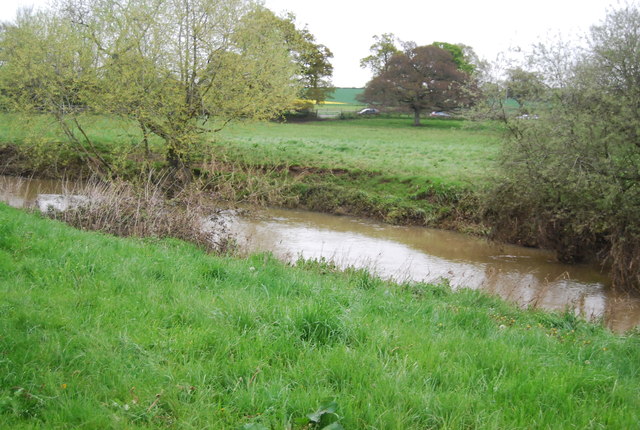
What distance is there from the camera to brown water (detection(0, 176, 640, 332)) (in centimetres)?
1167

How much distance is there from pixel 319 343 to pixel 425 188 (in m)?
16.5

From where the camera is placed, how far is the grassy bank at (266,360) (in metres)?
3.67

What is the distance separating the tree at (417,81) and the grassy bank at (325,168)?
29.6 meters

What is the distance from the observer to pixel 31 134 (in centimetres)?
2055

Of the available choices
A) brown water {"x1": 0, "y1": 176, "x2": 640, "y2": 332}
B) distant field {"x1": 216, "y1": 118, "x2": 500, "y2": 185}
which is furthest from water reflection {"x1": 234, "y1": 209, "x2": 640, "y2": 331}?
distant field {"x1": 216, "y1": 118, "x2": 500, "y2": 185}

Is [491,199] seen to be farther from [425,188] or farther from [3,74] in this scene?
[3,74]

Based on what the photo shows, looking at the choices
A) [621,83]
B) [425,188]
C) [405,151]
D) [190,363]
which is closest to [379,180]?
[425,188]

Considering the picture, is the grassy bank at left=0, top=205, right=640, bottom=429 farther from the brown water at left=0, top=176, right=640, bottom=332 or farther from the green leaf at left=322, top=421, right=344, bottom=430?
Result: the brown water at left=0, top=176, right=640, bottom=332

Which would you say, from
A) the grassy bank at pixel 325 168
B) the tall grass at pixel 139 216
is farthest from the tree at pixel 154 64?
the tall grass at pixel 139 216

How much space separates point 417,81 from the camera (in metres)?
58.9

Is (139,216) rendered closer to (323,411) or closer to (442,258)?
(442,258)

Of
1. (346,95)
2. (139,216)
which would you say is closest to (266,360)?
(139,216)

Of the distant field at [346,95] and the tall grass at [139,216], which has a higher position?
the distant field at [346,95]

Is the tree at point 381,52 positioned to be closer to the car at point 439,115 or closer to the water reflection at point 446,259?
the car at point 439,115
